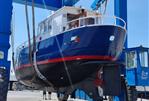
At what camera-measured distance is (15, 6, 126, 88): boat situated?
834 cm

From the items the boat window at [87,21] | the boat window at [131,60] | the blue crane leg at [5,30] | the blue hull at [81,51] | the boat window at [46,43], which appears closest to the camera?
the blue crane leg at [5,30]

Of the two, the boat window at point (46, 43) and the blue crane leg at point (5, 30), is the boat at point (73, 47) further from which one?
the blue crane leg at point (5, 30)

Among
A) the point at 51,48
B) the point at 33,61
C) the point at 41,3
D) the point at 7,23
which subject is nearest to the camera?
the point at 7,23

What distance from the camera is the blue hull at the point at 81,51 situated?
27.3 feet

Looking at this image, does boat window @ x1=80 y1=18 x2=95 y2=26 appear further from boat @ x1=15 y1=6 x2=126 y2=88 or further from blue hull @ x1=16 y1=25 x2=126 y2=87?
blue hull @ x1=16 y1=25 x2=126 y2=87

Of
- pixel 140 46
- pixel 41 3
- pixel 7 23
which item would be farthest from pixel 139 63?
pixel 7 23

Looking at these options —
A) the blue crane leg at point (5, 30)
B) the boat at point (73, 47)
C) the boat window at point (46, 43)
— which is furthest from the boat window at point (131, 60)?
the blue crane leg at point (5, 30)

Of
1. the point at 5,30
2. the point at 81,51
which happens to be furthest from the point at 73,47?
the point at 5,30

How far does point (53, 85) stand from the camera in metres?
9.48

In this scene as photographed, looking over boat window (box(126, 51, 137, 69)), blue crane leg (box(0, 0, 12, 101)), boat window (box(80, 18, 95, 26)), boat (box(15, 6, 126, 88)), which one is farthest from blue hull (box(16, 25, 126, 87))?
boat window (box(126, 51, 137, 69))

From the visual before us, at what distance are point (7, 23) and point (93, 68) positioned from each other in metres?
2.54

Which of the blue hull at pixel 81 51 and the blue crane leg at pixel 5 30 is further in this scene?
the blue hull at pixel 81 51

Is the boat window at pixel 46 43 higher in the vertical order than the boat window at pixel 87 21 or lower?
lower

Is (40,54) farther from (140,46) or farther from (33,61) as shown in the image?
(140,46)
